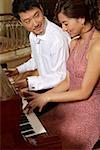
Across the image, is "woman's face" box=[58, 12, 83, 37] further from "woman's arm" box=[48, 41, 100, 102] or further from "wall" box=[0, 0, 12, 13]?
"wall" box=[0, 0, 12, 13]

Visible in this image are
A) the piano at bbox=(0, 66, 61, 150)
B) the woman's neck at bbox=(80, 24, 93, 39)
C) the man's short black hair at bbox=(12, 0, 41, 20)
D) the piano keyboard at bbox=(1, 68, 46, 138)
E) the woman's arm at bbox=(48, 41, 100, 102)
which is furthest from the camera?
the man's short black hair at bbox=(12, 0, 41, 20)

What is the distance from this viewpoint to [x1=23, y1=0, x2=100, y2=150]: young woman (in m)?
1.79

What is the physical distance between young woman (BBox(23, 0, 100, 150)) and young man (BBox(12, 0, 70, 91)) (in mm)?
247

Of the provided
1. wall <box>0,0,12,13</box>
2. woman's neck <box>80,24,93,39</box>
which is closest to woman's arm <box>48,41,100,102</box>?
woman's neck <box>80,24,93,39</box>

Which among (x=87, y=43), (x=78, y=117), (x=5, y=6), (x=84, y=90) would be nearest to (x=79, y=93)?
(x=84, y=90)

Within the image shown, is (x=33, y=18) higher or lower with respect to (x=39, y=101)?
higher

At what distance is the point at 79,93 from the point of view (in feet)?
6.02

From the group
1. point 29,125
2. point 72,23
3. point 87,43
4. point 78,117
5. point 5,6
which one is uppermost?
point 72,23

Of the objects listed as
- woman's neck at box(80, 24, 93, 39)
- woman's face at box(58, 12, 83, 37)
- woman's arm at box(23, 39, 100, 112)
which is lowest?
woman's arm at box(23, 39, 100, 112)

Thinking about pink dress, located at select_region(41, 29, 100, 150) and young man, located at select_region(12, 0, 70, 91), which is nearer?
pink dress, located at select_region(41, 29, 100, 150)

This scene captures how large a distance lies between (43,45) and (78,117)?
2.14ft

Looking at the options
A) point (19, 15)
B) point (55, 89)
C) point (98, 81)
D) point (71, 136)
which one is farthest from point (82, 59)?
point (19, 15)

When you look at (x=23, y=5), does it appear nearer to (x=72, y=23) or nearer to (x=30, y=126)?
(x=72, y=23)

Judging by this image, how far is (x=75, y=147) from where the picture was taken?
1.80 meters
